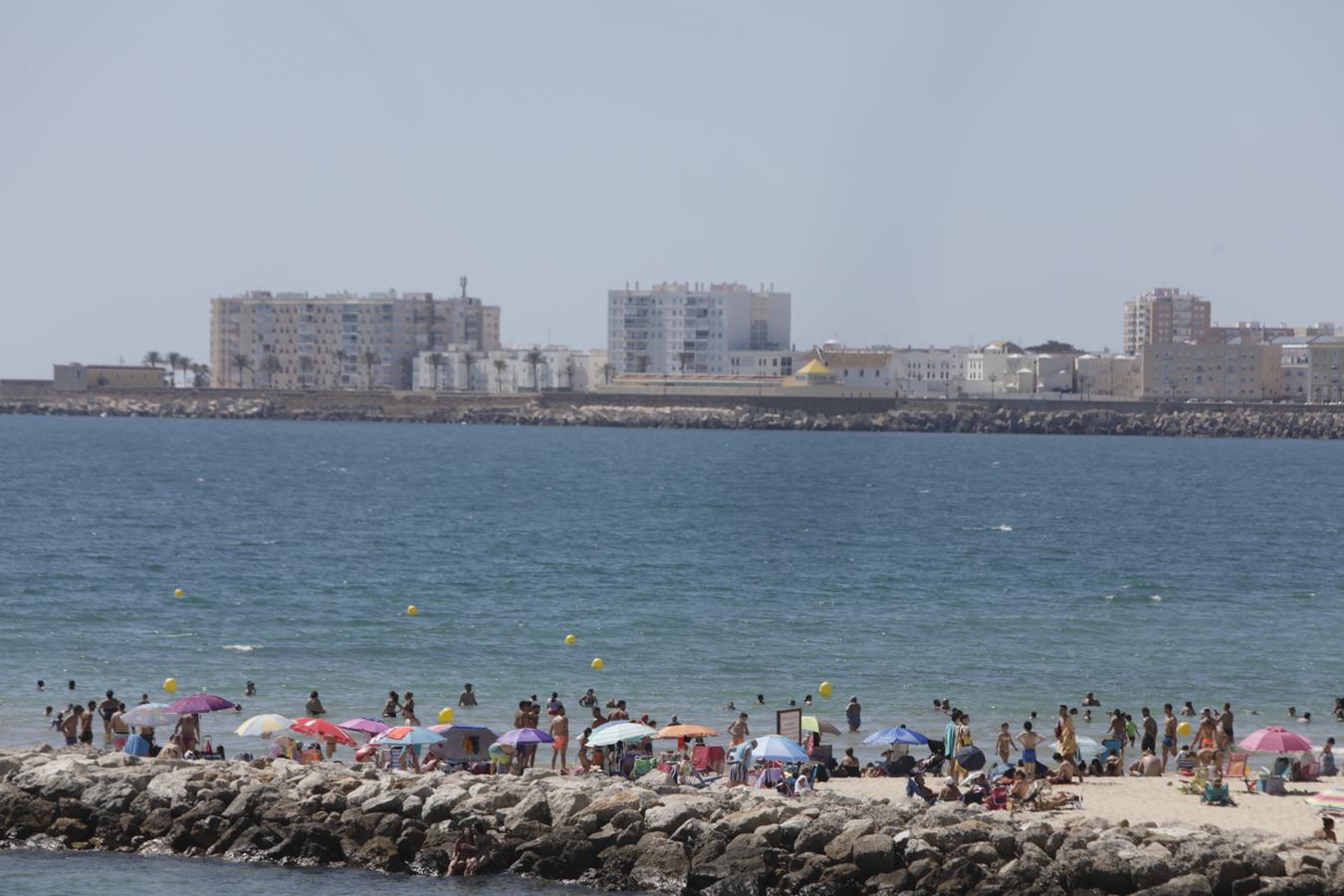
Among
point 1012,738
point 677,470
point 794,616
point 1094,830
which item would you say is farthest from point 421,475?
point 1094,830

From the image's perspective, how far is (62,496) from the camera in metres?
79.4

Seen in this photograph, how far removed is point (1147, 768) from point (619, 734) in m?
7.37

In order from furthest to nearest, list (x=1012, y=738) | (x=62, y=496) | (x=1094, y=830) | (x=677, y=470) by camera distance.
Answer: (x=677, y=470) → (x=62, y=496) → (x=1012, y=738) → (x=1094, y=830)

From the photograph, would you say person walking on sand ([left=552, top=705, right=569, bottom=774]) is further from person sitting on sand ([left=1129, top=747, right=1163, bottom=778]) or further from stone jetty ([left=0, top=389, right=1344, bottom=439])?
stone jetty ([left=0, top=389, right=1344, bottom=439])

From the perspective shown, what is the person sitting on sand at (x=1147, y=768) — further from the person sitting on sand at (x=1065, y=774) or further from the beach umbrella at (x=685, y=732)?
the beach umbrella at (x=685, y=732)

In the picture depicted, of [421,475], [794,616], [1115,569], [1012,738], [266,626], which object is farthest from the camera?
[421,475]

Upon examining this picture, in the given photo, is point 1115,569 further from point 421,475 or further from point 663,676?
point 421,475

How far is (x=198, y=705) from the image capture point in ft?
88.0

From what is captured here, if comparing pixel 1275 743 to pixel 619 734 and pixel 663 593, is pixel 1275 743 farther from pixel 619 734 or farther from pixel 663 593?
pixel 663 593

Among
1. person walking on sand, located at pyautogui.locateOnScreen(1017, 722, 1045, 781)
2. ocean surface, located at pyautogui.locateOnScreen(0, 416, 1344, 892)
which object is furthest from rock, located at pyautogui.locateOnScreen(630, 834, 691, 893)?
person walking on sand, located at pyautogui.locateOnScreen(1017, 722, 1045, 781)

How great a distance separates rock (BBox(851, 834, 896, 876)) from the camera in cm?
2020

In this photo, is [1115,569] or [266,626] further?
[1115,569]

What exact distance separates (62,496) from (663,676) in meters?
51.9

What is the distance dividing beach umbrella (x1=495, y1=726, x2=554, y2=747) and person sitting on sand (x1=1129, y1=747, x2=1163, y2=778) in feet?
22.4
